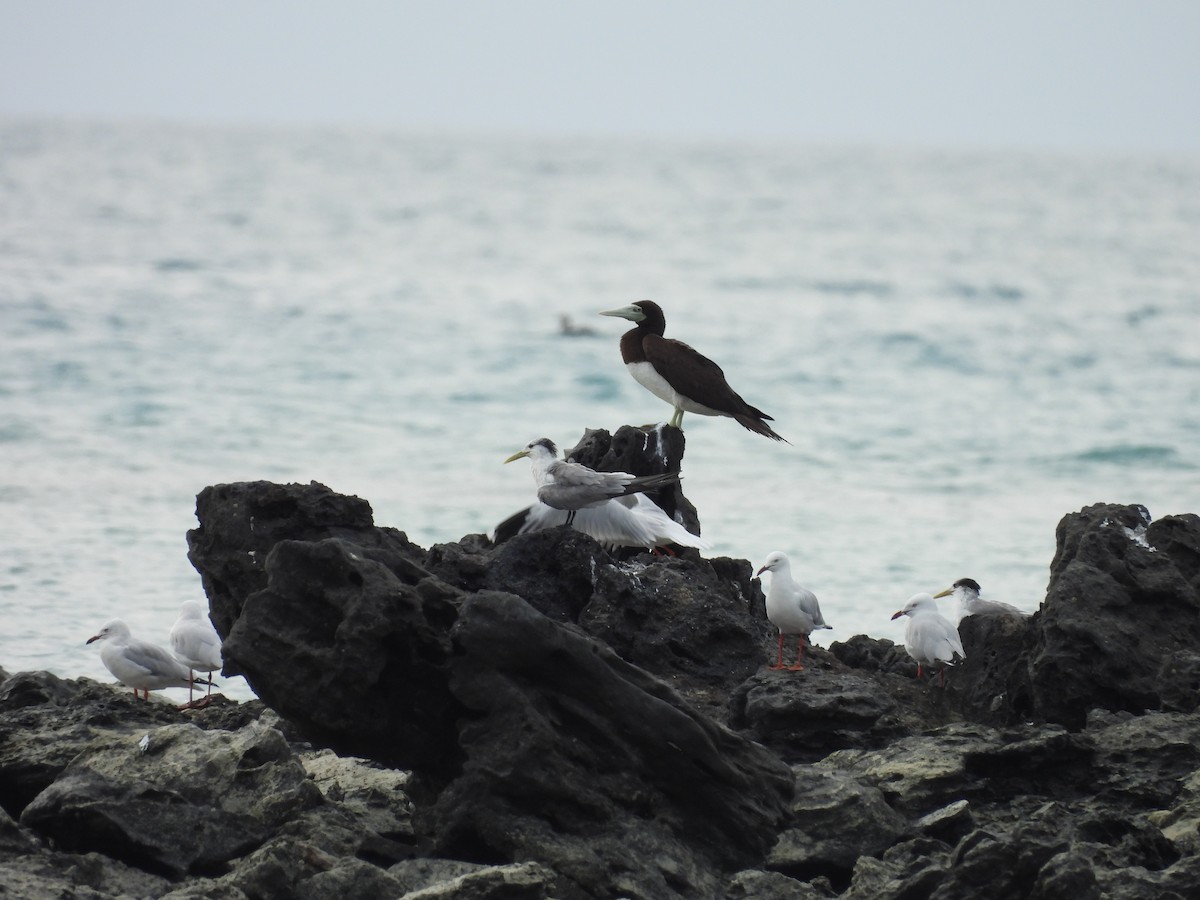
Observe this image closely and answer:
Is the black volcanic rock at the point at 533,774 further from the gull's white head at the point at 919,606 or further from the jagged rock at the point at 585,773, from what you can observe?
the gull's white head at the point at 919,606

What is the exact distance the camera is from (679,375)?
10375mm

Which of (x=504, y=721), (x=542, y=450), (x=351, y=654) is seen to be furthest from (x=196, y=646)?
(x=504, y=721)

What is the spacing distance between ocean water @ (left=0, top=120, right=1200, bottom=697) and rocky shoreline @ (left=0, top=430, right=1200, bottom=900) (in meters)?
4.44

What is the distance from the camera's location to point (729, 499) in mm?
18922

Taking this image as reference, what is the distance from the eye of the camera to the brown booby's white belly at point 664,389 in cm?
1052

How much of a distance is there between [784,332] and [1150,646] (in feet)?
98.2

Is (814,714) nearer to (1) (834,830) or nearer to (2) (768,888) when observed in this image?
(1) (834,830)

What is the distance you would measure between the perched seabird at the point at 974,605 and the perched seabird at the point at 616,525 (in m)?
1.78

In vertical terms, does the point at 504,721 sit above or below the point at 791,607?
above

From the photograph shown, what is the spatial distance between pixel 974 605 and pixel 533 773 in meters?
4.37

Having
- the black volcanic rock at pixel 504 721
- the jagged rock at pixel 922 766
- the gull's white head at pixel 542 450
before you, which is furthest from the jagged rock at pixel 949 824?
the gull's white head at pixel 542 450

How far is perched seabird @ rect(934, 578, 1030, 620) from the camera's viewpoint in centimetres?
928

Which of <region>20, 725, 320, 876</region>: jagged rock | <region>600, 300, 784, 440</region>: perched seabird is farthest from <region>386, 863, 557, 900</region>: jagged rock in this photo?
<region>600, 300, 784, 440</region>: perched seabird

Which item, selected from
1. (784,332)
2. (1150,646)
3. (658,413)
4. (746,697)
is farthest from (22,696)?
(784,332)
